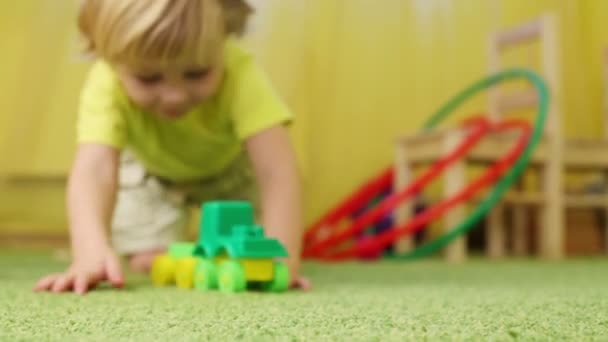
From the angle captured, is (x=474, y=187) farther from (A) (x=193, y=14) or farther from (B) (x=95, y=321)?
(B) (x=95, y=321)

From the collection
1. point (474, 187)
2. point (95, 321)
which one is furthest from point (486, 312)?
point (474, 187)

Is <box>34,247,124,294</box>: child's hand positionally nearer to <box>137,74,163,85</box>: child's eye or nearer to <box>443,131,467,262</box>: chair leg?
<box>137,74,163,85</box>: child's eye

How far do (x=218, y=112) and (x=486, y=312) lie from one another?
60cm

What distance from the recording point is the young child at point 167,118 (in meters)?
0.87

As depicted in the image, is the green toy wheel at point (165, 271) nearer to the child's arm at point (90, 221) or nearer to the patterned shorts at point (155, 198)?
the child's arm at point (90, 221)

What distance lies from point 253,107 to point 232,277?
→ 0.33m

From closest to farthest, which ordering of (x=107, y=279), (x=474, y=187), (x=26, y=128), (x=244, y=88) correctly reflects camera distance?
(x=107, y=279) < (x=244, y=88) < (x=474, y=187) < (x=26, y=128)

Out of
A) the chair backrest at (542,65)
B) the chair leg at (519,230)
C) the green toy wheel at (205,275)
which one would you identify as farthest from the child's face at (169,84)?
the chair leg at (519,230)

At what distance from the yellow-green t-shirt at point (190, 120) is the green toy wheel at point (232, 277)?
283 mm

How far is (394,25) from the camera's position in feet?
7.52

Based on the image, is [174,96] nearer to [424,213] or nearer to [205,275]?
[205,275]

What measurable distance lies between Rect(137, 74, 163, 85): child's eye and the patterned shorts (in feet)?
1.32

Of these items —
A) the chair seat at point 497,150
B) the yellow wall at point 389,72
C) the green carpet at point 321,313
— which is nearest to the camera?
the green carpet at point 321,313

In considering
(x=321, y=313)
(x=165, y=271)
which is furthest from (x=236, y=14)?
(x=321, y=313)
